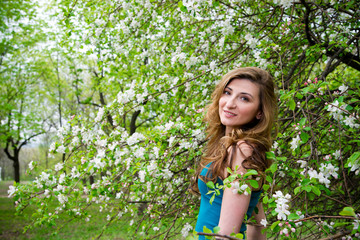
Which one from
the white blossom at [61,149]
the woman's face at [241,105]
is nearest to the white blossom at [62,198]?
the white blossom at [61,149]

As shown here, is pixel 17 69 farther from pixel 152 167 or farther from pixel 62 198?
pixel 152 167

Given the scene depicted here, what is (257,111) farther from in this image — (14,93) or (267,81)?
(14,93)

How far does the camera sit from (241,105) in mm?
1530

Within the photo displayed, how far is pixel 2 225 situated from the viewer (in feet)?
30.1

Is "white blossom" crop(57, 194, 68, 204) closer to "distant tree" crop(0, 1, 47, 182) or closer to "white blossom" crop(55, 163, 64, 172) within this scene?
"white blossom" crop(55, 163, 64, 172)

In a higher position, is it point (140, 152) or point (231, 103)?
point (231, 103)

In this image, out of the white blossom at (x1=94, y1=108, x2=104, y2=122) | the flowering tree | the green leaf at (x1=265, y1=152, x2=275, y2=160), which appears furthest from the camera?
the white blossom at (x1=94, y1=108, x2=104, y2=122)

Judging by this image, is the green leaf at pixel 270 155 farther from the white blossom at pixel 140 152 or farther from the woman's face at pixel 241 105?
the white blossom at pixel 140 152

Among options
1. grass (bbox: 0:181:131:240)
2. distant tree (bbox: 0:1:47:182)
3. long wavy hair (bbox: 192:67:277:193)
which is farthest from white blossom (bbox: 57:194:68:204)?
distant tree (bbox: 0:1:47:182)

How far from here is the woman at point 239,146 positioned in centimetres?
123

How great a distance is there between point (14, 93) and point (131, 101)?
1270 centimetres

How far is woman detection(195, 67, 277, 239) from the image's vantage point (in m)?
1.23

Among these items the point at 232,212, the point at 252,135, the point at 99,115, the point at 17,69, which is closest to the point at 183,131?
the point at 99,115

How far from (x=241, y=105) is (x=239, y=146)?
280mm
